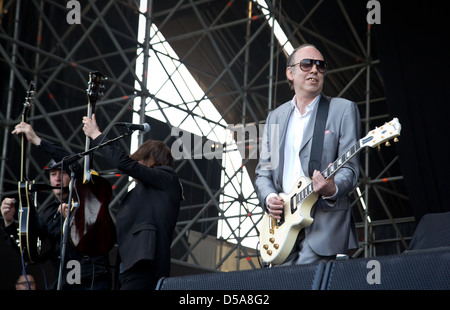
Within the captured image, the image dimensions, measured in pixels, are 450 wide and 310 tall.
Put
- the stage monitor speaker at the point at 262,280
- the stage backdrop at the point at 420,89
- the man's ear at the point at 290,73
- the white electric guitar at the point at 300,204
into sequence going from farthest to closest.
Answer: the stage backdrop at the point at 420,89, the man's ear at the point at 290,73, the white electric guitar at the point at 300,204, the stage monitor speaker at the point at 262,280

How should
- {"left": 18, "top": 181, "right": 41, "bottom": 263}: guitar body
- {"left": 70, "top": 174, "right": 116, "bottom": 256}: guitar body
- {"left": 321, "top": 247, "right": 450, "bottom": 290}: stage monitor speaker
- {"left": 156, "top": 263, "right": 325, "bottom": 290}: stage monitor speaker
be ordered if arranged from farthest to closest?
1. {"left": 18, "top": 181, "right": 41, "bottom": 263}: guitar body
2. {"left": 70, "top": 174, "right": 116, "bottom": 256}: guitar body
3. {"left": 156, "top": 263, "right": 325, "bottom": 290}: stage monitor speaker
4. {"left": 321, "top": 247, "right": 450, "bottom": 290}: stage monitor speaker

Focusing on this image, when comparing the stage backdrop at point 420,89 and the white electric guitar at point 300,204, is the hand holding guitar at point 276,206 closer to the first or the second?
the white electric guitar at point 300,204

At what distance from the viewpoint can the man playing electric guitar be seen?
8.98 ft

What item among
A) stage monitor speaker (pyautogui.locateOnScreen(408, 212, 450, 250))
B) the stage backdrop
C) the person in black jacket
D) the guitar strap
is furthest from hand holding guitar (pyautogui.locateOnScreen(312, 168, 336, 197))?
the stage backdrop

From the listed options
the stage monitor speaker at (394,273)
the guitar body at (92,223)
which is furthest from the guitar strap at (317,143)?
the guitar body at (92,223)

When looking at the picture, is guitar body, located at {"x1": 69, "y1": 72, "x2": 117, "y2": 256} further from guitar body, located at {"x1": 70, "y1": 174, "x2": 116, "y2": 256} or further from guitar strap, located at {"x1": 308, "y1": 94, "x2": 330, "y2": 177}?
guitar strap, located at {"x1": 308, "y1": 94, "x2": 330, "y2": 177}

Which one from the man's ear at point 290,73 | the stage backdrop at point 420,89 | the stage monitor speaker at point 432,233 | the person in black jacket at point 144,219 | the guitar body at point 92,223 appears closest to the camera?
the man's ear at point 290,73

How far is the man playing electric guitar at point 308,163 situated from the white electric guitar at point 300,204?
20mm

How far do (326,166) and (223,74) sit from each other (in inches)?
287

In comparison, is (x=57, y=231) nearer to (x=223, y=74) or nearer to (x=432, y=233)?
(x=432, y=233)

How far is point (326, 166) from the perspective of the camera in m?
2.89

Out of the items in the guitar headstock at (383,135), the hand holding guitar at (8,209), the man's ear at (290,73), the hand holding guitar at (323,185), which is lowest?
the hand holding guitar at (323,185)

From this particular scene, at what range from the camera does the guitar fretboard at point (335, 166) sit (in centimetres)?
278
